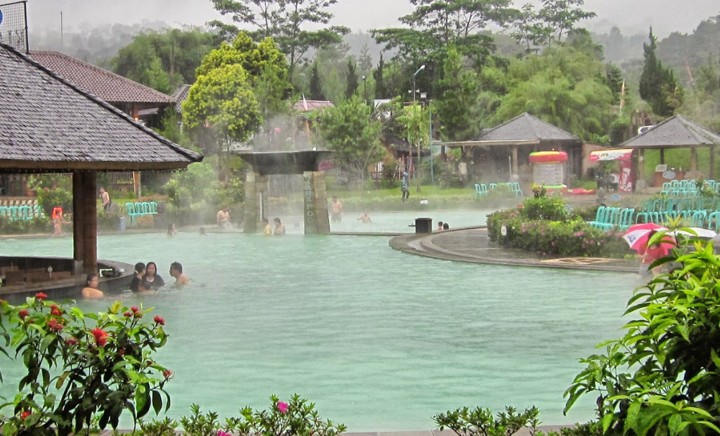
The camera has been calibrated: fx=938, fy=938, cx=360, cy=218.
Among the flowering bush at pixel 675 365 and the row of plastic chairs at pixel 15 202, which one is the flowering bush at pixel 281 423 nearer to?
the flowering bush at pixel 675 365

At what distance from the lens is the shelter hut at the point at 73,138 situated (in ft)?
40.6

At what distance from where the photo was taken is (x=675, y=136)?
36.4 meters

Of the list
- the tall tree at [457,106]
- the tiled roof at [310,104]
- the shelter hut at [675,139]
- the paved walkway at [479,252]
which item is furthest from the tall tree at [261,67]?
the paved walkway at [479,252]

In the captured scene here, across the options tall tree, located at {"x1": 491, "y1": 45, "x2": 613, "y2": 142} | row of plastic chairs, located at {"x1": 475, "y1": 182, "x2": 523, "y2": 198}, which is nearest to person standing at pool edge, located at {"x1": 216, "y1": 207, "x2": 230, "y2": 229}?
row of plastic chairs, located at {"x1": 475, "y1": 182, "x2": 523, "y2": 198}

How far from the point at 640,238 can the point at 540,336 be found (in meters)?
4.10

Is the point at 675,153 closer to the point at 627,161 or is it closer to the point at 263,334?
the point at 627,161

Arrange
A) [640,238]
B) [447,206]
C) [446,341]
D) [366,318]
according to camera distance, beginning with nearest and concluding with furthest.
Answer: [446,341]
[366,318]
[640,238]
[447,206]

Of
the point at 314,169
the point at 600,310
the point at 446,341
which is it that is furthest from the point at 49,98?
the point at 314,169

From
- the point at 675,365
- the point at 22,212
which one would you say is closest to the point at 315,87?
the point at 22,212

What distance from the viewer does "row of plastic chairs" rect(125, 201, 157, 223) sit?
91.8 ft

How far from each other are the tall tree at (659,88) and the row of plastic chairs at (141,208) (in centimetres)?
3063

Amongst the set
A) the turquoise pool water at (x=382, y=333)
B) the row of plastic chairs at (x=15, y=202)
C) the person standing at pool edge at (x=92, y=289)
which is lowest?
the turquoise pool water at (x=382, y=333)

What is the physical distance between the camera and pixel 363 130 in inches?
1705

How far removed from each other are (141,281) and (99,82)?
2734cm
